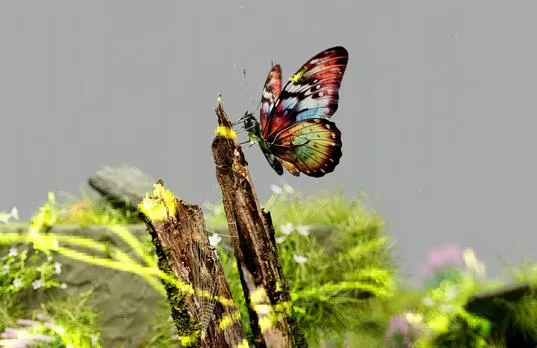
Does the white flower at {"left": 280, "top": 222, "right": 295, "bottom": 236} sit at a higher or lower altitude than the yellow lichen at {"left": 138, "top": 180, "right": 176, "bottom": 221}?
higher

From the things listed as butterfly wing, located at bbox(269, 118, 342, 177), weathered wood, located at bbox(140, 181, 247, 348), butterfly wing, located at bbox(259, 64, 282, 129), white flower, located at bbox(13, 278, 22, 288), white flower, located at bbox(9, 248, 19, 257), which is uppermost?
white flower, located at bbox(9, 248, 19, 257)

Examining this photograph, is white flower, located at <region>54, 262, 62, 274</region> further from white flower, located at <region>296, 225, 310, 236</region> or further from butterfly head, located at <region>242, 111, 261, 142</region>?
butterfly head, located at <region>242, 111, 261, 142</region>

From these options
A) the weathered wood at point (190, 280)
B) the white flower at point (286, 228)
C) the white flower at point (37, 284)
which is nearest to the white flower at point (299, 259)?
the white flower at point (286, 228)

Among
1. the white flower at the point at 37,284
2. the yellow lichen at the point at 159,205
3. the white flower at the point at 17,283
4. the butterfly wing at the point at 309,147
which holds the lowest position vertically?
the yellow lichen at the point at 159,205

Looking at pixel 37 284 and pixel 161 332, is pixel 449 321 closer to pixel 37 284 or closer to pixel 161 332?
pixel 161 332

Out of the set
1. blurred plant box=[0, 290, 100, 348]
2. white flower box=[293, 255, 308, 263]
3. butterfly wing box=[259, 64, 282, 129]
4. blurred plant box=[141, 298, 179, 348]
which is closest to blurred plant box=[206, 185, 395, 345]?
white flower box=[293, 255, 308, 263]

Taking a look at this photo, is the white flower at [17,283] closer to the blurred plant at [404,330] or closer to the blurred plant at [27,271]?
the blurred plant at [27,271]
